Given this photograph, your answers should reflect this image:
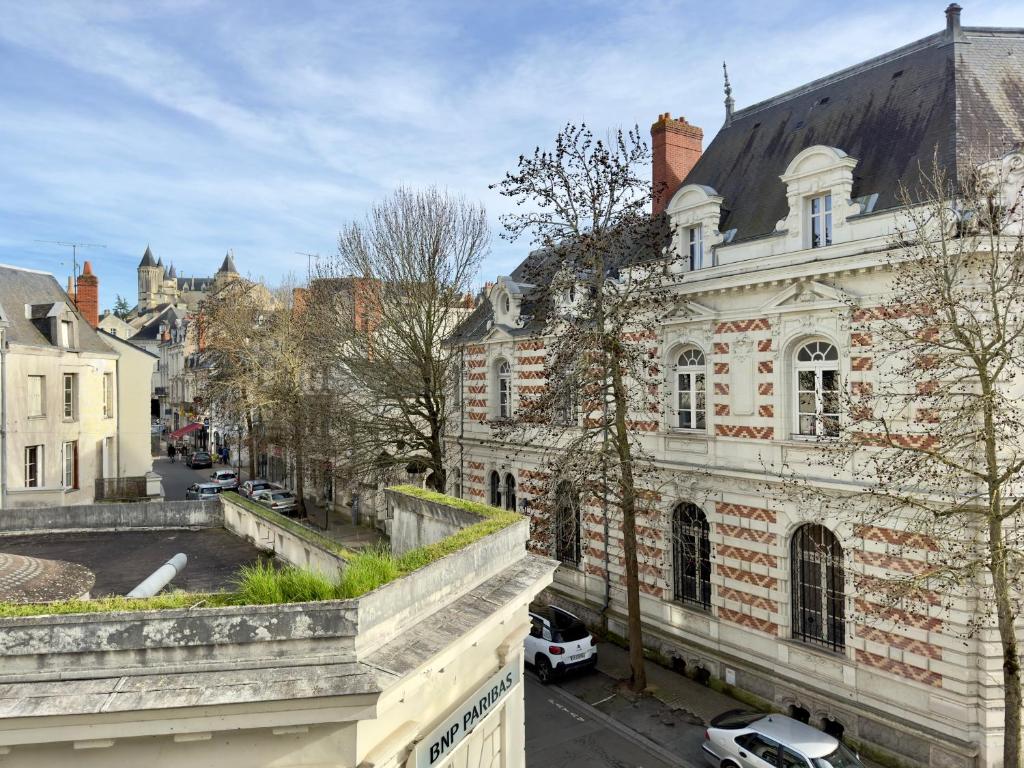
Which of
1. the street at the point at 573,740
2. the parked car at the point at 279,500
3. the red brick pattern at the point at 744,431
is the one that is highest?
the red brick pattern at the point at 744,431

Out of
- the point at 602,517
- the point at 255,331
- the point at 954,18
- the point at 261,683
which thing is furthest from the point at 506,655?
the point at 255,331

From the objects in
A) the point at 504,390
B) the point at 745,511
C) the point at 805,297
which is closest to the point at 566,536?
the point at 745,511

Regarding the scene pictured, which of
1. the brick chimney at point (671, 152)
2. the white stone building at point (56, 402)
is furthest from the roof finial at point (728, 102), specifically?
the white stone building at point (56, 402)

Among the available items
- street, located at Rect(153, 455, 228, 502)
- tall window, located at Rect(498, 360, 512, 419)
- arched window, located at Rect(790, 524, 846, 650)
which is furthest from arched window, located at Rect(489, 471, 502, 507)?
street, located at Rect(153, 455, 228, 502)

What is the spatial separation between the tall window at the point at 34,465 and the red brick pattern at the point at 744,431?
22.9m

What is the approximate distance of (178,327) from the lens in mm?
68438

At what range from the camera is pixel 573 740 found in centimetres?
1422

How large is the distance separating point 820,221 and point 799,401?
3.83 meters

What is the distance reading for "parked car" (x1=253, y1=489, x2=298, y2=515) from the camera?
107 ft

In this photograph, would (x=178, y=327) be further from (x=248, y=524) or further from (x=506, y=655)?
(x=506, y=655)

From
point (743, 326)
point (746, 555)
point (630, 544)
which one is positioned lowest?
point (746, 555)

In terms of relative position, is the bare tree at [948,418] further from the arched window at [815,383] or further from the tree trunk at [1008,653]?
the arched window at [815,383]

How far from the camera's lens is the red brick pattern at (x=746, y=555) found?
14977 mm

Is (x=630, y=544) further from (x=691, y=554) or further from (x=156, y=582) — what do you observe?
(x=156, y=582)
